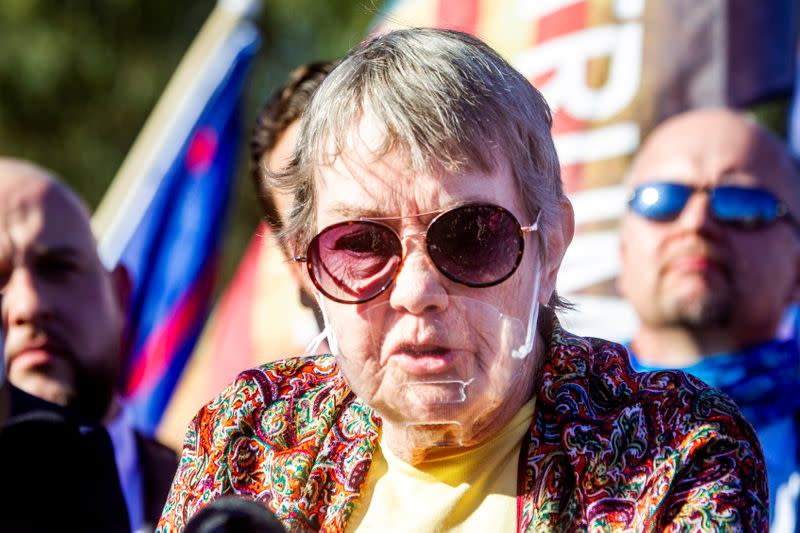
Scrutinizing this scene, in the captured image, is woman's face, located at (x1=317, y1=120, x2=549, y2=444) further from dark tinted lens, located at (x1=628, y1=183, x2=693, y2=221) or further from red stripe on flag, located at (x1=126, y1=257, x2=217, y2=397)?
red stripe on flag, located at (x1=126, y1=257, x2=217, y2=397)

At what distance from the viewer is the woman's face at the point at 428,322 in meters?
2.00

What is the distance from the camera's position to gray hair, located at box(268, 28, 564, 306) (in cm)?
203

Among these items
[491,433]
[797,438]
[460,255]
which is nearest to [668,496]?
[491,433]

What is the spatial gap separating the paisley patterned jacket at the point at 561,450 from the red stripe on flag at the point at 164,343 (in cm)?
357

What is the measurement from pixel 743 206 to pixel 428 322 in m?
2.35

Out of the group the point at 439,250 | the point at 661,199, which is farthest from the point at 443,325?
the point at 661,199

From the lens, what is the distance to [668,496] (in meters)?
1.87

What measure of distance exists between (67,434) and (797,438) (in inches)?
97.3

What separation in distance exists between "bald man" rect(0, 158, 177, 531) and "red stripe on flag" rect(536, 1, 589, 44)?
79.7 inches

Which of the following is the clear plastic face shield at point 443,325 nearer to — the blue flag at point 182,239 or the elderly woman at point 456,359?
the elderly woman at point 456,359

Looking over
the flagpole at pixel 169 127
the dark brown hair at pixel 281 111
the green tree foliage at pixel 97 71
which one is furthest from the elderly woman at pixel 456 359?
the green tree foliage at pixel 97 71

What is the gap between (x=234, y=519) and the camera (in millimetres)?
1505

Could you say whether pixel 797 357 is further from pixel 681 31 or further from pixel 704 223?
pixel 681 31

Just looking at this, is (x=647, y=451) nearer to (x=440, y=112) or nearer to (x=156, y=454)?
(x=440, y=112)
